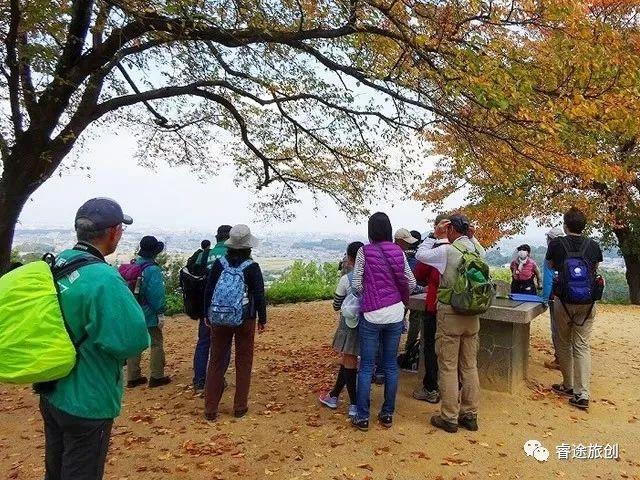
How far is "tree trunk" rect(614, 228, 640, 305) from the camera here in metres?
15.2

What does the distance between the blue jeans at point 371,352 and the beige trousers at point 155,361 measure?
2763 millimetres

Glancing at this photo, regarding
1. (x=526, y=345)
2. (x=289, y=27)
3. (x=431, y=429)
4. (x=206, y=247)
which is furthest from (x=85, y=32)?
(x=526, y=345)

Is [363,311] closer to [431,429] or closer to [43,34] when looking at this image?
[431,429]

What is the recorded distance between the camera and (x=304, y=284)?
14.5m

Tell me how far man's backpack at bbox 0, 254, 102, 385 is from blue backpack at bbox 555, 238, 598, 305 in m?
4.69

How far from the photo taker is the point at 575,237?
491 cm

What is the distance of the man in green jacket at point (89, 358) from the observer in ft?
6.76

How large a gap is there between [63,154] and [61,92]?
1.00 metres

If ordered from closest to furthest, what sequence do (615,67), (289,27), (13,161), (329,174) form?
(615,67) < (289,27) < (13,161) < (329,174)

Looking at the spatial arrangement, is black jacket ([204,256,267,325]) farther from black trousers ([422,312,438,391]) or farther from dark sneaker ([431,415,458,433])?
dark sneaker ([431,415,458,433])

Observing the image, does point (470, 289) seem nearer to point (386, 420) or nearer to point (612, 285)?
point (386, 420)

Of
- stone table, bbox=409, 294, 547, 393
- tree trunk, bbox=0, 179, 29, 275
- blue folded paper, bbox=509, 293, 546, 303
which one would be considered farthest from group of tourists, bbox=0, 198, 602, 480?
tree trunk, bbox=0, 179, 29, 275

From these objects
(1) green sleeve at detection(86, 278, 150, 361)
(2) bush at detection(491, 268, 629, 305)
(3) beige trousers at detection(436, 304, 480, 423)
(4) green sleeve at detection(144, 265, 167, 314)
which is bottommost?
(2) bush at detection(491, 268, 629, 305)

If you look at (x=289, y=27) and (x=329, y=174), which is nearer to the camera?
(x=289, y=27)
